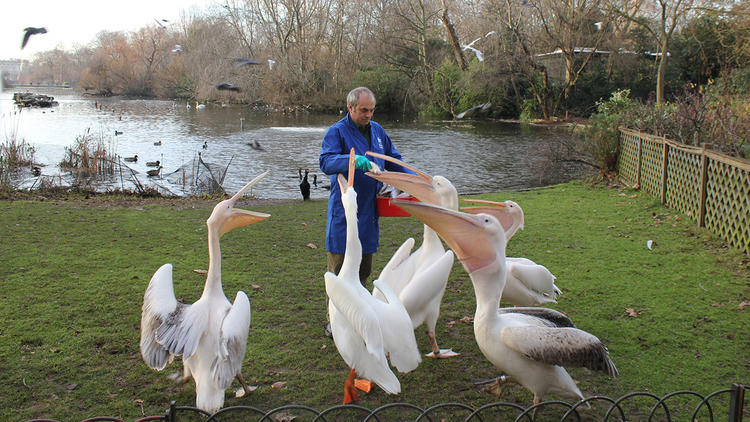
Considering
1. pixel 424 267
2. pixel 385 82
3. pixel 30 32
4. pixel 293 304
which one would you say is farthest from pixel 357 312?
pixel 385 82

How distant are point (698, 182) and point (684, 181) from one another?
0.54 m

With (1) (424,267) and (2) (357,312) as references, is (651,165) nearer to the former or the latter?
(1) (424,267)

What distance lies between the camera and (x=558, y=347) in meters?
3.09

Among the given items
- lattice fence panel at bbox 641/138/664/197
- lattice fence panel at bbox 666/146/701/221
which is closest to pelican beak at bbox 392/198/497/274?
lattice fence panel at bbox 666/146/701/221

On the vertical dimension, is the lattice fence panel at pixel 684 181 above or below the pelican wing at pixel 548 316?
above

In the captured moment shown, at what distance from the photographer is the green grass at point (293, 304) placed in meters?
3.64

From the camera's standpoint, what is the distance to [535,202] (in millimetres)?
10461

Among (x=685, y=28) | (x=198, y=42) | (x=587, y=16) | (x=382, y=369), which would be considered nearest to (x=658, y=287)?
(x=382, y=369)

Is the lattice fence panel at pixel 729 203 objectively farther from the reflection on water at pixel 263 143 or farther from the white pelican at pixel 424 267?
the reflection on water at pixel 263 143

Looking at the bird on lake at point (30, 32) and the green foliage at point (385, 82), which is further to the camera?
the green foliage at point (385, 82)

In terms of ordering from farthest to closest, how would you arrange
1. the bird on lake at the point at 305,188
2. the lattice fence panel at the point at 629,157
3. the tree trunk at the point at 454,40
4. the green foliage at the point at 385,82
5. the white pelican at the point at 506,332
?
the green foliage at the point at 385,82 → the tree trunk at the point at 454,40 → the lattice fence panel at the point at 629,157 → the bird on lake at the point at 305,188 → the white pelican at the point at 506,332

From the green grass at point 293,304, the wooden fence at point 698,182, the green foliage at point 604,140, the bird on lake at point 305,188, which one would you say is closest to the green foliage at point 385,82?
the green foliage at point 604,140

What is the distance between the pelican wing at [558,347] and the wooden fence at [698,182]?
4.37 metres

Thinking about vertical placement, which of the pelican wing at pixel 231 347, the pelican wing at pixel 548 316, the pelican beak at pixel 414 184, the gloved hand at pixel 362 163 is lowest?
the pelican wing at pixel 231 347
